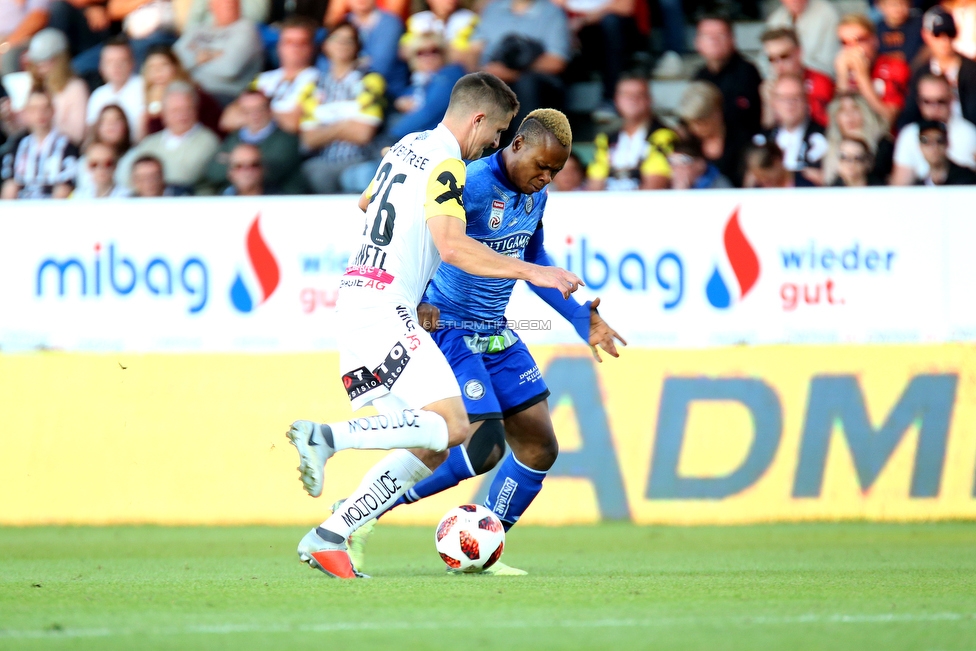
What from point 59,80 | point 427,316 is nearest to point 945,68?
point 427,316

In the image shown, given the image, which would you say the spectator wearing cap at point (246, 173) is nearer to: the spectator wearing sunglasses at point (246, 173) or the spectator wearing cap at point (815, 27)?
the spectator wearing sunglasses at point (246, 173)

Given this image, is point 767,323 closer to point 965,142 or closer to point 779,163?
point 779,163

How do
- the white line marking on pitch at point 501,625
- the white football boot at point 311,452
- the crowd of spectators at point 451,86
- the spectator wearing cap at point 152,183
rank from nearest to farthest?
the white line marking on pitch at point 501,625
the white football boot at point 311,452
the crowd of spectators at point 451,86
the spectator wearing cap at point 152,183

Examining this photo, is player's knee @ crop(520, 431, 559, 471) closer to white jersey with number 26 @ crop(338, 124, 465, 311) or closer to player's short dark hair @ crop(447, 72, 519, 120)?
white jersey with number 26 @ crop(338, 124, 465, 311)

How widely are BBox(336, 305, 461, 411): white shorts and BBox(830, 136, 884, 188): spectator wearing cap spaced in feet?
22.6

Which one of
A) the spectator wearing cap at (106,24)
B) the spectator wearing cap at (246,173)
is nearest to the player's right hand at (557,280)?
the spectator wearing cap at (246,173)

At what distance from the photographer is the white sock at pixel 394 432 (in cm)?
525

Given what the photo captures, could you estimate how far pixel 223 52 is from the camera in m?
12.6

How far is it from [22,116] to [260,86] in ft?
7.79

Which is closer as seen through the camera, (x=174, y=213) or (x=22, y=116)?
(x=174, y=213)

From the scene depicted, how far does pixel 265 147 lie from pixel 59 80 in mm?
2399

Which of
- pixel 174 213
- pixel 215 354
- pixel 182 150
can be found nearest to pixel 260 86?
pixel 182 150

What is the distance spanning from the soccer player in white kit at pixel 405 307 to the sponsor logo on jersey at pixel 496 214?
472 millimetres

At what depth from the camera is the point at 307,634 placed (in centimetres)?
408
